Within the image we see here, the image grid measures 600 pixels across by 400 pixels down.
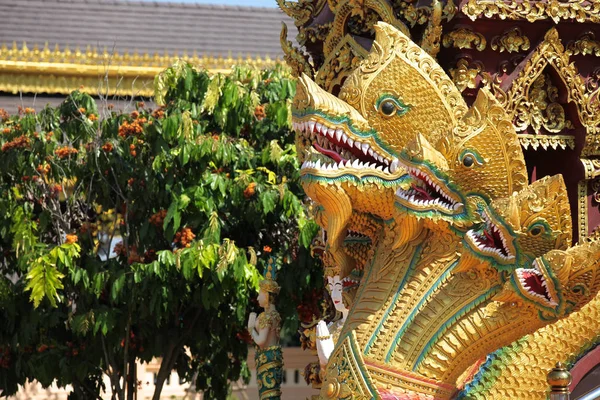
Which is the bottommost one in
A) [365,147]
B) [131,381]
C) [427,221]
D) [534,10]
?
[427,221]

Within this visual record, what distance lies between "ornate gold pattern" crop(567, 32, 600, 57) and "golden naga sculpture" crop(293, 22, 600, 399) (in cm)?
75

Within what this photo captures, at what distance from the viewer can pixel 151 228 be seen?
993 cm

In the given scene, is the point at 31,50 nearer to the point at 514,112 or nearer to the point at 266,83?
→ the point at 266,83

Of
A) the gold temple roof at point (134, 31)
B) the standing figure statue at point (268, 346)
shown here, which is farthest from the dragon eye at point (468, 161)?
the gold temple roof at point (134, 31)

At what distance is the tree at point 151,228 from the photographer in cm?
949

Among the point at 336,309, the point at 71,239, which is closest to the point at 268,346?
the point at 336,309

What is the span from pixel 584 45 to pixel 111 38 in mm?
9442

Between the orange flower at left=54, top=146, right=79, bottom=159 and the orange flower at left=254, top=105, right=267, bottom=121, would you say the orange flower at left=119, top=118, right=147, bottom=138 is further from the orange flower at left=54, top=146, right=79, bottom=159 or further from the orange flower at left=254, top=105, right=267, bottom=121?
the orange flower at left=254, top=105, right=267, bottom=121

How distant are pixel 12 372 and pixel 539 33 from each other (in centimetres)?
476

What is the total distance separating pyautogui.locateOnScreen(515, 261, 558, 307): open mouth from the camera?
6230 mm

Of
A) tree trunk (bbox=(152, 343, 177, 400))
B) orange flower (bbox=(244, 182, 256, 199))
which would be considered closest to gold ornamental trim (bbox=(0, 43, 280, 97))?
tree trunk (bbox=(152, 343, 177, 400))

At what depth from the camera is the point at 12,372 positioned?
33.8 ft

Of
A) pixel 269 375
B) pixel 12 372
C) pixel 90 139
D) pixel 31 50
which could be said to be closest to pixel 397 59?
pixel 269 375

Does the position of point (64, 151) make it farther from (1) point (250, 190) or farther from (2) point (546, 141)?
(2) point (546, 141)
